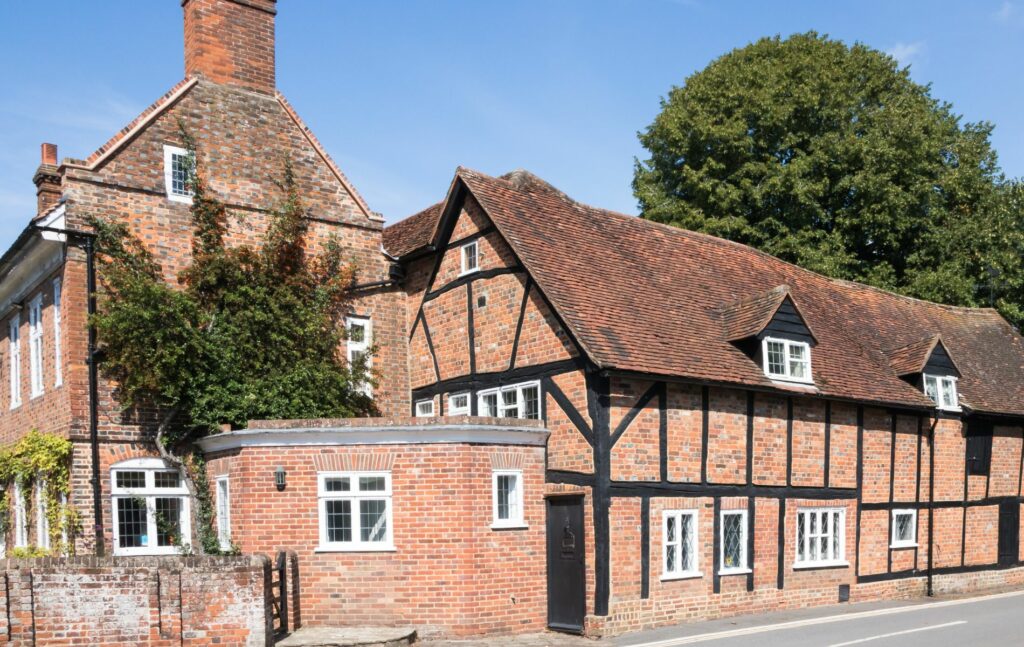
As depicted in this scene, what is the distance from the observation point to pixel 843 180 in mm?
33750

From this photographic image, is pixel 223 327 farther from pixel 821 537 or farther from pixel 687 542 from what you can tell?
pixel 821 537

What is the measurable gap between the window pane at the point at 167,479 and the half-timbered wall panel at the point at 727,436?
34.8ft

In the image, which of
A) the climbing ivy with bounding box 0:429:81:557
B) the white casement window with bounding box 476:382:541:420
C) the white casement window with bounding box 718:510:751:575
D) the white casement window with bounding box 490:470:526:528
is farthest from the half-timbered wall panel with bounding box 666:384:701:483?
the climbing ivy with bounding box 0:429:81:557

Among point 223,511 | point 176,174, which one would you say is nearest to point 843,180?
point 176,174

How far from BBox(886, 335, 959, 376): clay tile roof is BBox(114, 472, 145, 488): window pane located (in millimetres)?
17694

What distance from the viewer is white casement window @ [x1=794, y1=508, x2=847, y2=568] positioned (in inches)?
845

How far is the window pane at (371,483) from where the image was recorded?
16875 millimetres

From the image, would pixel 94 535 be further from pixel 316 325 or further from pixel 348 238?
pixel 348 238

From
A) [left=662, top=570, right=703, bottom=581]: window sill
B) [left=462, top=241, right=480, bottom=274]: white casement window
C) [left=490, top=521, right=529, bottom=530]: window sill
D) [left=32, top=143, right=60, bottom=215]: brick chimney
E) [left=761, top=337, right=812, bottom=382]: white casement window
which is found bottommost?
[left=662, top=570, right=703, bottom=581]: window sill

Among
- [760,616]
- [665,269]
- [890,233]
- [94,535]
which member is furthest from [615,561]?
[890,233]

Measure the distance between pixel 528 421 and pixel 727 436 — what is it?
178 inches

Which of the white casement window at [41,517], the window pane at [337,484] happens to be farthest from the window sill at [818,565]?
the white casement window at [41,517]

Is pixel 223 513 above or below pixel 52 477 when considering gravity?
below

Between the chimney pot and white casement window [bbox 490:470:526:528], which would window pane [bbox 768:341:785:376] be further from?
the chimney pot
